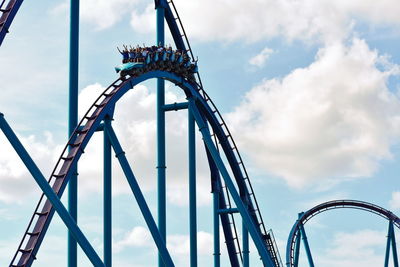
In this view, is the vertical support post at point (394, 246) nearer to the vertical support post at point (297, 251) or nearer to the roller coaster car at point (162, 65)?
the vertical support post at point (297, 251)

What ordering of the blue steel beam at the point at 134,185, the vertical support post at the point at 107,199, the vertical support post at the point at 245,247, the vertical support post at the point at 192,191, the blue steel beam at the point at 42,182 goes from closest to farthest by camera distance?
the blue steel beam at the point at 42,182
the blue steel beam at the point at 134,185
the vertical support post at the point at 107,199
the vertical support post at the point at 192,191
the vertical support post at the point at 245,247

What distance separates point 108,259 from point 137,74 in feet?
12.6

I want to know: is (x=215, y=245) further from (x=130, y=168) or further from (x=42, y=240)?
(x=42, y=240)

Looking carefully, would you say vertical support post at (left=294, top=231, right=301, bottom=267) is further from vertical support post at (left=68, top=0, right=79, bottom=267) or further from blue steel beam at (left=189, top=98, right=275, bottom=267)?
vertical support post at (left=68, top=0, right=79, bottom=267)

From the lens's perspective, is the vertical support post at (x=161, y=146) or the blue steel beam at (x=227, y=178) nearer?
the vertical support post at (x=161, y=146)

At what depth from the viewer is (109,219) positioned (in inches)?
731

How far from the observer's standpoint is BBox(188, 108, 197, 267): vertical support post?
71.6 feet

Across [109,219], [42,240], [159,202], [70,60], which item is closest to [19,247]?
[42,240]

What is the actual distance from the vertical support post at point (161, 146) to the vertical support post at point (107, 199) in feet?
7.57

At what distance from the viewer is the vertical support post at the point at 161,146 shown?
21.3 m

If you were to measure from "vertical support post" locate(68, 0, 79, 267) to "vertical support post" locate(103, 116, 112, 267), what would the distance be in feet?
2.13

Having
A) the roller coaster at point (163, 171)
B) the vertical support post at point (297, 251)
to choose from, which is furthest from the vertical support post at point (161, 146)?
the vertical support post at point (297, 251)

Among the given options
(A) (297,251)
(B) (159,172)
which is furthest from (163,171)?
(A) (297,251)

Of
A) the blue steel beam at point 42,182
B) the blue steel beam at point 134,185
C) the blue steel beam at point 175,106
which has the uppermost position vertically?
the blue steel beam at point 175,106
